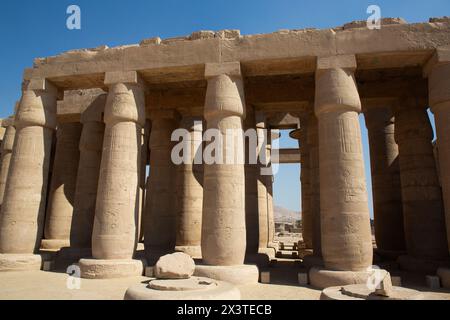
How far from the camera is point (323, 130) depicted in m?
9.05

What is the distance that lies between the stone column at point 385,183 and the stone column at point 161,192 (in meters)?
8.09

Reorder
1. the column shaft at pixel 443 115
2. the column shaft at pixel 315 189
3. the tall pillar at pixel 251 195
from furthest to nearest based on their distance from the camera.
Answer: the tall pillar at pixel 251 195
the column shaft at pixel 315 189
the column shaft at pixel 443 115

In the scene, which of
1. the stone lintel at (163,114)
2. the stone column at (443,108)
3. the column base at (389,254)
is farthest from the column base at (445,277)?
the stone lintel at (163,114)

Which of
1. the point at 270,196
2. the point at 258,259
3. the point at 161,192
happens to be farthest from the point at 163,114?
the point at 270,196

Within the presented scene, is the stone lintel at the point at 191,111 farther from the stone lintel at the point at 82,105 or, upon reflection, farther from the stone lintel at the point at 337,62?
the stone lintel at the point at 337,62

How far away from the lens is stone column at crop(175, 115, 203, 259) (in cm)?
1296

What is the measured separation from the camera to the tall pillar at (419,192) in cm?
1033

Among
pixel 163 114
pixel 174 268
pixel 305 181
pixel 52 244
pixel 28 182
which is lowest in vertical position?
pixel 52 244

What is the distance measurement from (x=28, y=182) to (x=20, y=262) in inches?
94.8

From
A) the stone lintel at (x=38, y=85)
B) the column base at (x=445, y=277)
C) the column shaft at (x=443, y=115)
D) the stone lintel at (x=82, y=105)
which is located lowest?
the column base at (x=445, y=277)

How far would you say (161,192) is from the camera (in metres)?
12.8

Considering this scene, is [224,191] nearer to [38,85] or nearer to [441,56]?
[441,56]
